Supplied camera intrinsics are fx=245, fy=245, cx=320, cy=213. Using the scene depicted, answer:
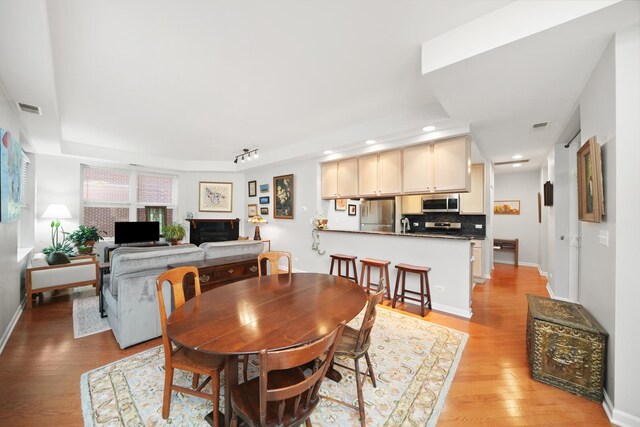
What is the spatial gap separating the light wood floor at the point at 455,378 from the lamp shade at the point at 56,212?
1929 mm

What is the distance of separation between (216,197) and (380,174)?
4695mm

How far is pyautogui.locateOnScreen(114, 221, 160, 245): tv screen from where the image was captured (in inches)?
202

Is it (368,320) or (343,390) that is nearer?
(368,320)

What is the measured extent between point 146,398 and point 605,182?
12.2 feet

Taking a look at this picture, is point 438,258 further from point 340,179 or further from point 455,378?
point 340,179

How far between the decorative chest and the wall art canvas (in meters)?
4.73

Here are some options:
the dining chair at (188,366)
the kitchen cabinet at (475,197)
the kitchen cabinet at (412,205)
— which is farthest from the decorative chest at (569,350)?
the kitchen cabinet at (412,205)

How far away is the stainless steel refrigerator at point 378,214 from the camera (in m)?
4.86

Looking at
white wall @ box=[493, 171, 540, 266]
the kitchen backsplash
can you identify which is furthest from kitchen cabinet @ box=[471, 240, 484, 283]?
white wall @ box=[493, 171, 540, 266]

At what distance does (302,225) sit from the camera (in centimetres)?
535

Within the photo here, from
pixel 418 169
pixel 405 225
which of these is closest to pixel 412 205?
pixel 405 225

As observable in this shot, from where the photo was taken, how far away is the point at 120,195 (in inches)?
228

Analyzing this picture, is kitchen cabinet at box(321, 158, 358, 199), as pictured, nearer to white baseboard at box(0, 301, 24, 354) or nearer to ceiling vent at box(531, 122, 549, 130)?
ceiling vent at box(531, 122, 549, 130)

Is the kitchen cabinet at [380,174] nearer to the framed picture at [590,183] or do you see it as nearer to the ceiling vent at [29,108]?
the framed picture at [590,183]
